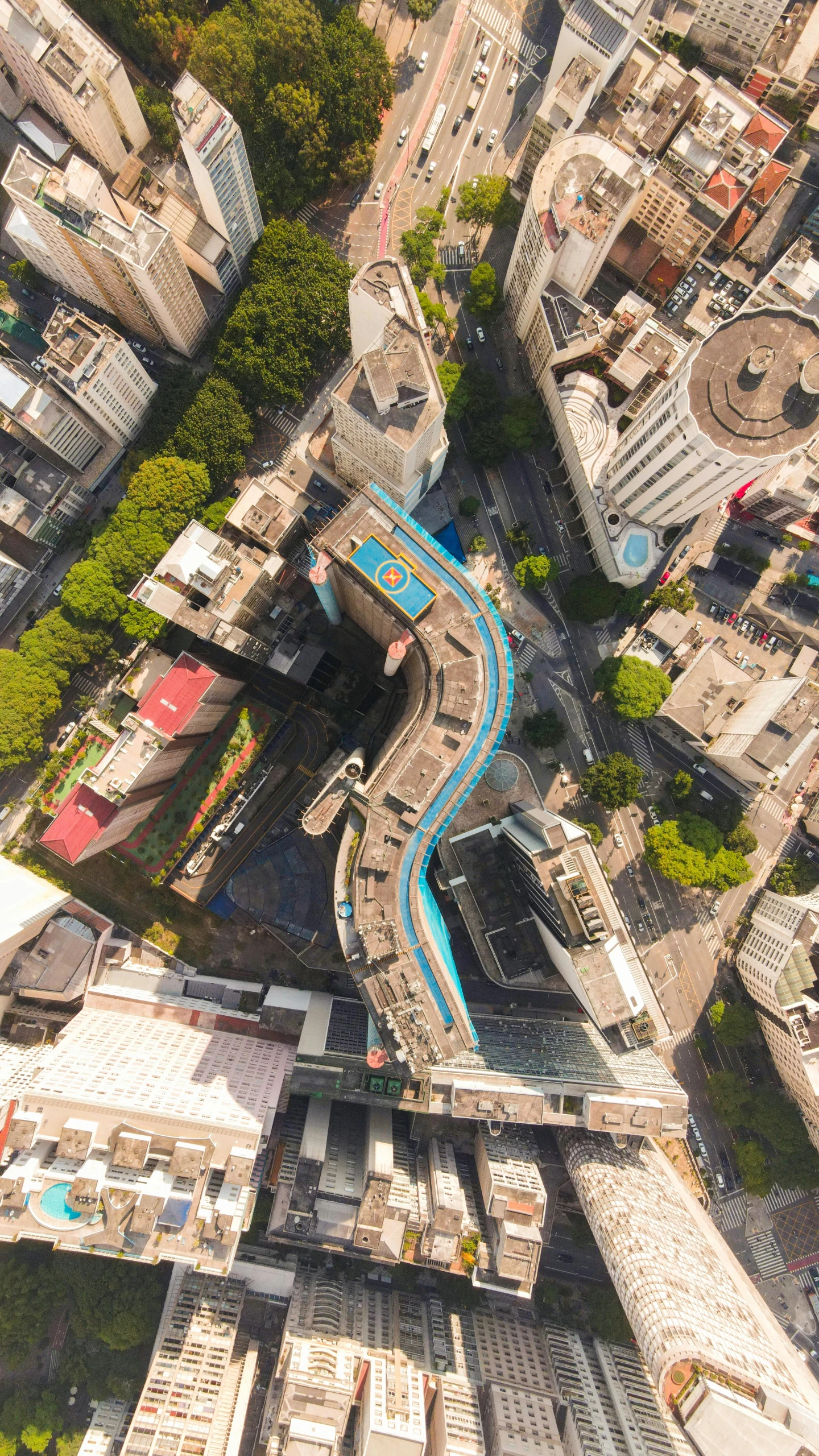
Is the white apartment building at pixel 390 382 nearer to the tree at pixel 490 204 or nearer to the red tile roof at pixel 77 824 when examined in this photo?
the tree at pixel 490 204

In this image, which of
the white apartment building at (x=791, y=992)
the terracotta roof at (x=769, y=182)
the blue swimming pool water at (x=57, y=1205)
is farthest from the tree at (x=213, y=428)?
the white apartment building at (x=791, y=992)

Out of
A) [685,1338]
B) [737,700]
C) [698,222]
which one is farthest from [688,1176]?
[698,222]

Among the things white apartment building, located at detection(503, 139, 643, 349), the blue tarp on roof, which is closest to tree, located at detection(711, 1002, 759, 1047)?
the blue tarp on roof

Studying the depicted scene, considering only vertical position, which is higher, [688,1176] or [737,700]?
[737,700]

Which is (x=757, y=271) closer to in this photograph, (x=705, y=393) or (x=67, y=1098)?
(x=705, y=393)

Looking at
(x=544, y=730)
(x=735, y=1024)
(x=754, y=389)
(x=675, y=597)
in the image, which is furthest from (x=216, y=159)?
(x=735, y=1024)

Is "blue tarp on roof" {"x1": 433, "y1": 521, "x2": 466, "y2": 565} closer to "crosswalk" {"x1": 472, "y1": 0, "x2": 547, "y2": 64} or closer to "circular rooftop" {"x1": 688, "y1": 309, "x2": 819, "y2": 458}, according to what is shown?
"circular rooftop" {"x1": 688, "y1": 309, "x2": 819, "y2": 458}
